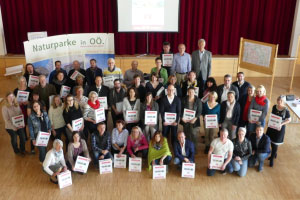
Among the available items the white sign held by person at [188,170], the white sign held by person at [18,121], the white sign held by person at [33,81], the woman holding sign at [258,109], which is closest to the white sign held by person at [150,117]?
the white sign held by person at [188,170]

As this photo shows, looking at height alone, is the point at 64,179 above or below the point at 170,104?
below

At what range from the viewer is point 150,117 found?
5.98 metres

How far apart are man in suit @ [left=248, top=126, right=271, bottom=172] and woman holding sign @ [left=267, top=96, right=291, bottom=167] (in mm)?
277

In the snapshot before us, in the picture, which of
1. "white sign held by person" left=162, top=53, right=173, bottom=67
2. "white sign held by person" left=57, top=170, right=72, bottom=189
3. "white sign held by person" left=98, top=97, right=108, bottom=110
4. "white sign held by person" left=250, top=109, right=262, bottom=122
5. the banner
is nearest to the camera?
"white sign held by person" left=57, top=170, right=72, bottom=189

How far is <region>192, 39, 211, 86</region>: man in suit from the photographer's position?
718 cm

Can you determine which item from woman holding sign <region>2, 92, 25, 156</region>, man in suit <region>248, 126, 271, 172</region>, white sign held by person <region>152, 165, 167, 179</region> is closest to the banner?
woman holding sign <region>2, 92, 25, 156</region>

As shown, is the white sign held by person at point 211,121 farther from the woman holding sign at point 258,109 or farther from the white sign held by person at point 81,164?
the white sign held by person at point 81,164

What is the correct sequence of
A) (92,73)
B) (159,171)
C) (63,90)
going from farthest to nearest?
(92,73) < (63,90) < (159,171)

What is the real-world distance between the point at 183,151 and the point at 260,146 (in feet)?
4.30

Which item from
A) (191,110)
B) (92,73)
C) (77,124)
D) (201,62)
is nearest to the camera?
(77,124)

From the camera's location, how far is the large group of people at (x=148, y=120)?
18.6 ft

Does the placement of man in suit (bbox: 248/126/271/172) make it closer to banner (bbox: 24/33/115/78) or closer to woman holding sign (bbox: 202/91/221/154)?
woman holding sign (bbox: 202/91/221/154)

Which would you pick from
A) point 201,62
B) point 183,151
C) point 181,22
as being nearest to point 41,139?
point 183,151

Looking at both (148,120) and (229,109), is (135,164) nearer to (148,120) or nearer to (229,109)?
(148,120)
